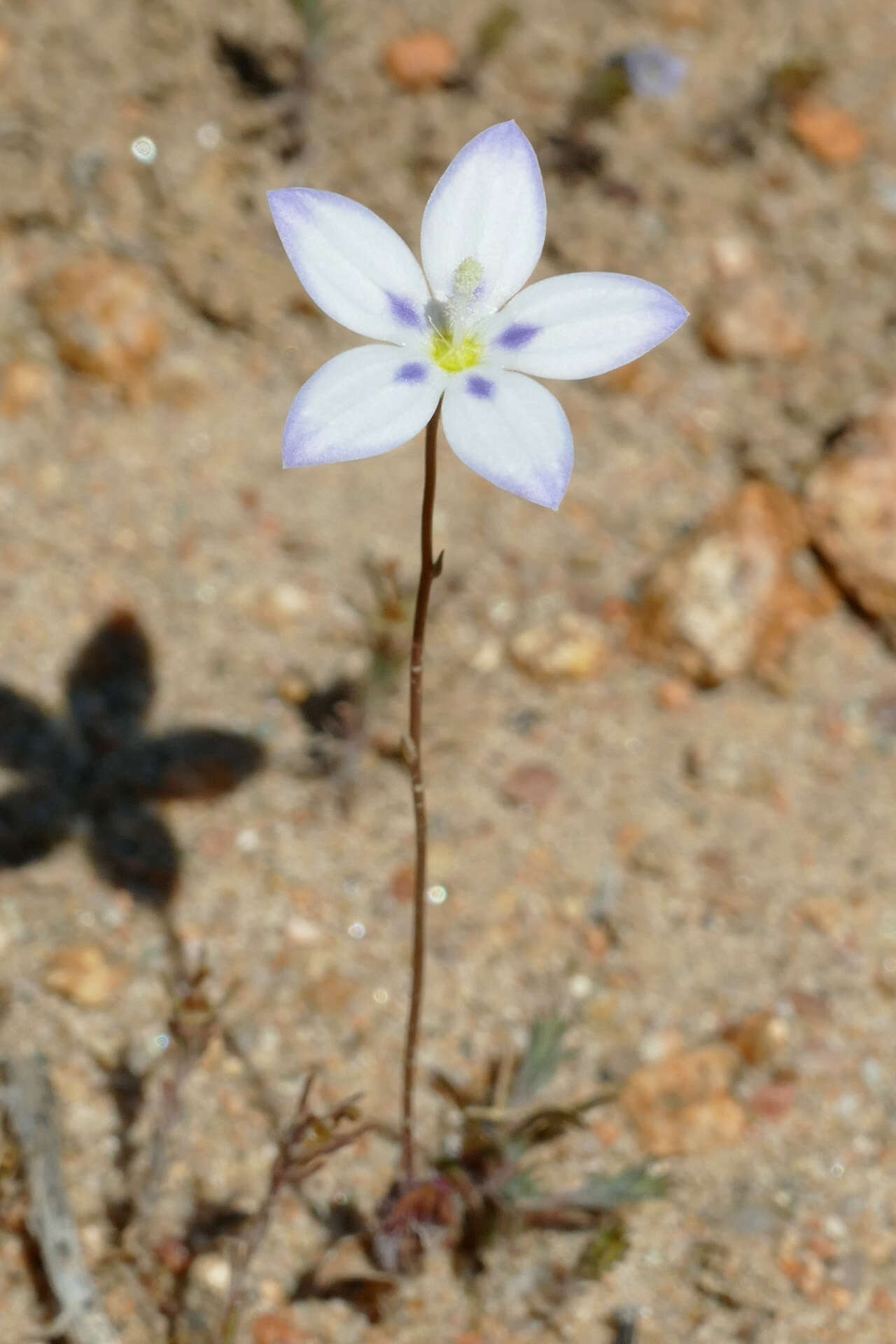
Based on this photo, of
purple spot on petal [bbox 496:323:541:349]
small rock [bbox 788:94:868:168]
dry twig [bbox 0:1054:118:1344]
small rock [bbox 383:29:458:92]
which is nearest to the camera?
purple spot on petal [bbox 496:323:541:349]

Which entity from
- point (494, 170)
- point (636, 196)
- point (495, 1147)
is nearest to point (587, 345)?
point (494, 170)

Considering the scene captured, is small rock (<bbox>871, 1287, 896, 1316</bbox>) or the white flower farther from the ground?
the white flower

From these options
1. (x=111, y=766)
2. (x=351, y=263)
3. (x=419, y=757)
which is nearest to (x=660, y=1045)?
(x=419, y=757)

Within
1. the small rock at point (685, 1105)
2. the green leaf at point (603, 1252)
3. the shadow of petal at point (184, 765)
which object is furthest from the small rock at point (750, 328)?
the green leaf at point (603, 1252)

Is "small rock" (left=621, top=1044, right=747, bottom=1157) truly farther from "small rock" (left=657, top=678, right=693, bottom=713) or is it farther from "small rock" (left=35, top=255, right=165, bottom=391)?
"small rock" (left=35, top=255, right=165, bottom=391)

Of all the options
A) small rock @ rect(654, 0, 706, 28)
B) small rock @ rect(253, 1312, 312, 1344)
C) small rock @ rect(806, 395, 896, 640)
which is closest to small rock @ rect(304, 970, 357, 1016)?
small rock @ rect(253, 1312, 312, 1344)

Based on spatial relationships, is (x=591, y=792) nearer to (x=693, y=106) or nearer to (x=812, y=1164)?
(x=812, y=1164)

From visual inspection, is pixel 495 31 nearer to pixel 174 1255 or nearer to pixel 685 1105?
pixel 685 1105
